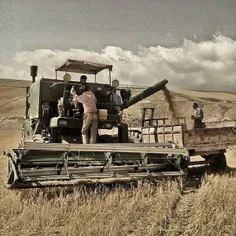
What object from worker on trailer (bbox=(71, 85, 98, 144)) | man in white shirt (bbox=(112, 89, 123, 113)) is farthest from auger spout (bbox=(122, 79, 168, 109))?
worker on trailer (bbox=(71, 85, 98, 144))

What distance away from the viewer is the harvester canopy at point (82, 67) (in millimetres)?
9297

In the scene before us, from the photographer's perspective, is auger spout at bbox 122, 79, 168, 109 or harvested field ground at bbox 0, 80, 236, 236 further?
auger spout at bbox 122, 79, 168, 109

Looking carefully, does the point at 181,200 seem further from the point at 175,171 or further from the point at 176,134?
the point at 176,134

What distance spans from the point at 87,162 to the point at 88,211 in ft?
6.17

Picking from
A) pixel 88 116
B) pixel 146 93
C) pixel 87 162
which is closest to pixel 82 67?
pixel 88 116

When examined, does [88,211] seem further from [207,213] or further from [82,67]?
[82,67]

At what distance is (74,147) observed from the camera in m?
6.83

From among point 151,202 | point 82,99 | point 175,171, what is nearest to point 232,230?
point 151,202

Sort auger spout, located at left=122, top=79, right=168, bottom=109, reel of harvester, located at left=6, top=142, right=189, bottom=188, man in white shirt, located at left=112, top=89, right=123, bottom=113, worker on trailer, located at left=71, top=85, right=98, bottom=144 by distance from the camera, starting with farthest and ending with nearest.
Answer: auger spout, located at left=122, top=79, right=168, bottom=109 → man in white shirt, located at left=112, top=89, right=123, bottom=113 → worker on trailer, located at left=71, top=85, right=98, bottom=144 → reel of harvester, located at left=6, top=142, right=189, bottom=188

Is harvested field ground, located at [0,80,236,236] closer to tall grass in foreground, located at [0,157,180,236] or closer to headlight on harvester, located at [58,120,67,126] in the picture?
tall grass in foreground, located at [0,157,180,236]

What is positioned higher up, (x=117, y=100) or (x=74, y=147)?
(x=117, y=100)

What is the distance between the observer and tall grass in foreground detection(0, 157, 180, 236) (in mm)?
4695

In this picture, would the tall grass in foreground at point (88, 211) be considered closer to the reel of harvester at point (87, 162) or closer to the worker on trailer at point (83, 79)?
the reel of harvester at point (87, 162)

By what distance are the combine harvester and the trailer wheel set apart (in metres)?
2.48
